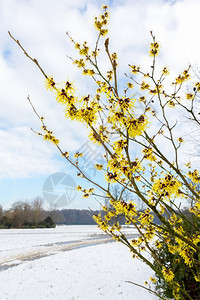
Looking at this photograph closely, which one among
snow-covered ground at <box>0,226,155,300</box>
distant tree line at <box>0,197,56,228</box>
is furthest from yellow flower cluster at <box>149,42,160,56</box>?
distant tree line at <box>0,197,56,228</box>

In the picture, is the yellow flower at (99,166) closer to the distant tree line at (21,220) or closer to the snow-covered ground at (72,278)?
the snow-covered ground at (72,278)

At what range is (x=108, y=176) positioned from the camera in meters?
1.50

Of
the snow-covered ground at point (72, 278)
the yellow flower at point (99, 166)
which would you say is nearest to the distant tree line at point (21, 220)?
the snow-covered ground at point (72, 278)

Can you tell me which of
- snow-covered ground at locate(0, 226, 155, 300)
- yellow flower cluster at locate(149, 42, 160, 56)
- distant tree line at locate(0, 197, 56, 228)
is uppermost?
yellow flower cluster at locate(149, 42, 160, 56)

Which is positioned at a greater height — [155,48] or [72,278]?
[155,48]

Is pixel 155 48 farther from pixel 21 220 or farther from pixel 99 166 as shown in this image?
pixel 21 220

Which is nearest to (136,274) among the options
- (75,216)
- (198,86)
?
(198,86)

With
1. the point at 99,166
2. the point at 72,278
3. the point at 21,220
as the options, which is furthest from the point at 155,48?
the point at 21,220

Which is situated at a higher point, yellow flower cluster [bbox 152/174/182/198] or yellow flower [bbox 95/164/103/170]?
yellow flower [bbox 95/164/103/170]

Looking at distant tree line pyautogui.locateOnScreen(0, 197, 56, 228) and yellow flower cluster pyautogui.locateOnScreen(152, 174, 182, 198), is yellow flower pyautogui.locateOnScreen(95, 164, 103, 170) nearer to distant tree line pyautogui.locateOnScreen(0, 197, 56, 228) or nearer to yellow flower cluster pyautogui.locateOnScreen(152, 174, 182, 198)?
yellow flower cluster pyautogui.locateOnScreen(152, 174, 182, 198)

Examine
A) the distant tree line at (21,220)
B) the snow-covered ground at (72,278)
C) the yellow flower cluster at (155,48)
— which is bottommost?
the snow-covered ground at (72,278)

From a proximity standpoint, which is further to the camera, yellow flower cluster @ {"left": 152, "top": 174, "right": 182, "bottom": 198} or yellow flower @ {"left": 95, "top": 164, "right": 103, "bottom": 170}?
yellow flower @ {"left": 95, "top": 164, "right": 103, "bottom": 170}

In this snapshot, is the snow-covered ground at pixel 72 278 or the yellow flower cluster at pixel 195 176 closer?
the yellow flower cluster at pixel 195 176

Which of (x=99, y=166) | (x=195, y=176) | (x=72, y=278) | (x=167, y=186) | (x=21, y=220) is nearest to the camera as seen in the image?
(x=167, y=186)
